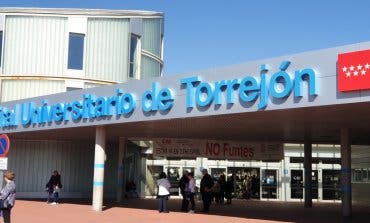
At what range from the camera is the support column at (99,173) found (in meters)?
21.2

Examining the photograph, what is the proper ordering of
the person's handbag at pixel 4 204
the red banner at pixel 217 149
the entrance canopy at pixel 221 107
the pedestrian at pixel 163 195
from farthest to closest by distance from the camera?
1. the red banner at pixel 217 149
2. the pedestrian at pixel 163 195
3. the entrance canopy at pixel 221 107
4. the person's handbag at pixel 4 204

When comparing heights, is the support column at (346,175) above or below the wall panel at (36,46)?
below

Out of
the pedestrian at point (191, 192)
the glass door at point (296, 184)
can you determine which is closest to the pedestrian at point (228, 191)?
the pedestrian at point (191, 192)

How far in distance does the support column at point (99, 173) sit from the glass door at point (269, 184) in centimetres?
1579

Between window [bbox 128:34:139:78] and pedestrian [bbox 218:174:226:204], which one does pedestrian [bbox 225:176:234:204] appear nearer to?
pedestrian [bbox 218:174:226:204]

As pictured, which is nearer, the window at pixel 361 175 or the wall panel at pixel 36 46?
the wall panel at pixel 36 46

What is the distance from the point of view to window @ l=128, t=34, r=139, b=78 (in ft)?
105

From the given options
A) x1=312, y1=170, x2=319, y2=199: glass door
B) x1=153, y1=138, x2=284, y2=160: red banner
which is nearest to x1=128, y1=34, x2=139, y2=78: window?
x1=153, y1=138, x2=284, y2=160: red banner

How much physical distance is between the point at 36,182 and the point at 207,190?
1124cm

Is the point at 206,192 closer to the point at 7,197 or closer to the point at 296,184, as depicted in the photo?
the point at 7,197

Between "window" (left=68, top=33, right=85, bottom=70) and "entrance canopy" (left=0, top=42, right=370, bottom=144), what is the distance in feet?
18.2

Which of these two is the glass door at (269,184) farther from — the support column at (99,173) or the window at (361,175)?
the support column at (99,173)

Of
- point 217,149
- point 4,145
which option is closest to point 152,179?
point 217,149

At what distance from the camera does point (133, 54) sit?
32.3 metres
